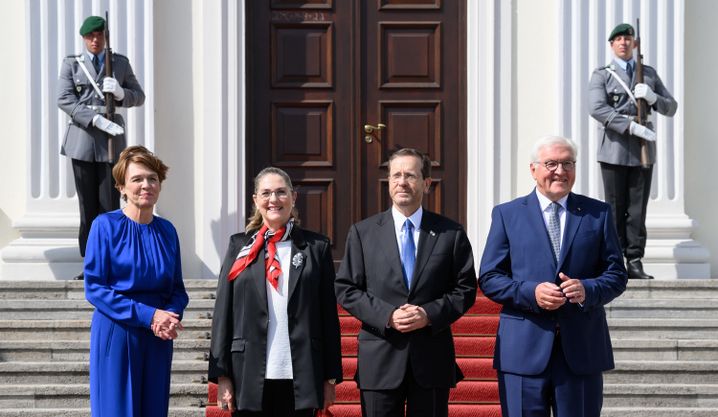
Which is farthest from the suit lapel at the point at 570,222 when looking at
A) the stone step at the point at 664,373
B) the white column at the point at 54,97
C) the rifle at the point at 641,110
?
the white column at the point at 54,97

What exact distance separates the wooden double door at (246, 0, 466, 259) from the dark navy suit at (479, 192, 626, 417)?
162 inches

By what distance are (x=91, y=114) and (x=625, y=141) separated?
12.0ft

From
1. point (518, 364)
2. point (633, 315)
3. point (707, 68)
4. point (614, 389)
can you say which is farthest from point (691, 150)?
point (518, 364)

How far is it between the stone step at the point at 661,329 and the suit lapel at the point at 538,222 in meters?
2.63

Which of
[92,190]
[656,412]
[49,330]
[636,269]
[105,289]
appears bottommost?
[656,412]

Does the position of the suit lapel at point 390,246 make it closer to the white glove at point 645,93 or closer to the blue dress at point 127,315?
the blue dress at point 127,315

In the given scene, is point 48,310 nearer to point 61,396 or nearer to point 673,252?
point 61,396

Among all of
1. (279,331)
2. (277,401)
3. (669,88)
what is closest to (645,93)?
(669,88)

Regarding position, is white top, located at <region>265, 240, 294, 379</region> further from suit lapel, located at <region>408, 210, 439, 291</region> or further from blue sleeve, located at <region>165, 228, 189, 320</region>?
suit lapel, located at <region>408, 210, 439, 291</region>

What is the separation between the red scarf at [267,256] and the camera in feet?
17.1

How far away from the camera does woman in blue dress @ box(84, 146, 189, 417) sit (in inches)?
203

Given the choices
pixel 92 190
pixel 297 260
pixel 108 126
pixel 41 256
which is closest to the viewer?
pixel 297 260

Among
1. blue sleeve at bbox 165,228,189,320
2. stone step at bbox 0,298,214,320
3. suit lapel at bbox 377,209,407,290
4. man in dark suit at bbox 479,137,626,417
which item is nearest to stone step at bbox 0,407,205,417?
stone step at bbox 0,298,214,320

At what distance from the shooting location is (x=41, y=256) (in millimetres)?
8836
